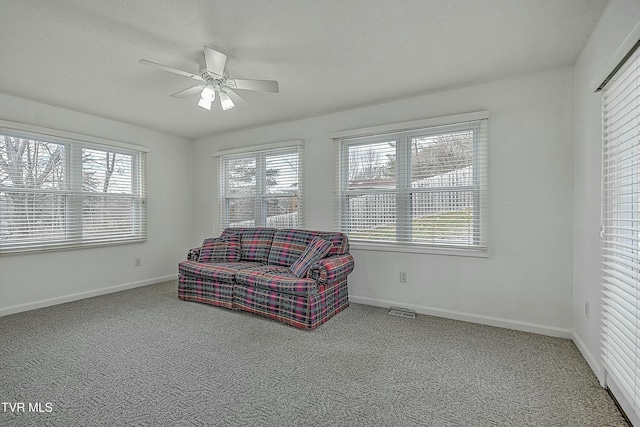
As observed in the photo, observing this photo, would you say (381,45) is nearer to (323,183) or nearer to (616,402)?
(323,183)

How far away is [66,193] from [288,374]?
149 inches

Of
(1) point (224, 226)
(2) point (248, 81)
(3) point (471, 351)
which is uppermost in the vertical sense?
(2) point (248, 81)

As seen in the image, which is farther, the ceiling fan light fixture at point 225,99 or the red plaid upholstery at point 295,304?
the red plaid upholstery at point 295,304

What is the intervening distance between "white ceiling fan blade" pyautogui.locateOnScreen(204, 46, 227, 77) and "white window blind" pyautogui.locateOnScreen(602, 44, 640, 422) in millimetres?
2589

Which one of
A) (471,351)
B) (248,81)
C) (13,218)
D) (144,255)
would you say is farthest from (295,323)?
(13,218)

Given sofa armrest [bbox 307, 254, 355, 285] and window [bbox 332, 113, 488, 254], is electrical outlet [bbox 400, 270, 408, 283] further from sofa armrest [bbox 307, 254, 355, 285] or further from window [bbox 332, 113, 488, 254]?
sofa armrest [bbox 307, 254, 355, 285]

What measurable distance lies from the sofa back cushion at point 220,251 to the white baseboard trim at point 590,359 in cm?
372

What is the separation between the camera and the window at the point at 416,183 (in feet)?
10.6

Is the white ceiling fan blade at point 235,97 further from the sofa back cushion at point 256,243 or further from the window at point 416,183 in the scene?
the sofa back cushion at point 256,243

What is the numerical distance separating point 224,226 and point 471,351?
4.01 metres

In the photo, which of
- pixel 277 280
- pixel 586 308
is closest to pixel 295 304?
pixel 277 280

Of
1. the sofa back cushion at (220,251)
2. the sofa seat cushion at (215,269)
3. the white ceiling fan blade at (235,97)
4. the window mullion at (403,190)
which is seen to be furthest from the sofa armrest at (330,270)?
the white ceiling fan blade at (235,97)

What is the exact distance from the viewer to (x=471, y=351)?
2.51m

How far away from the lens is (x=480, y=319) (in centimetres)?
315
